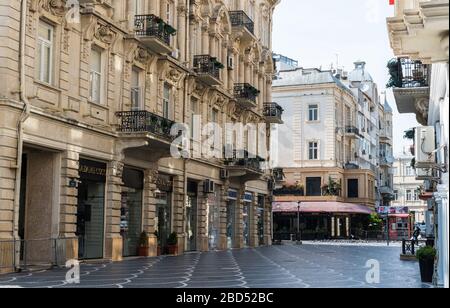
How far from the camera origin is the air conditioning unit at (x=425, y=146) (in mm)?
14453

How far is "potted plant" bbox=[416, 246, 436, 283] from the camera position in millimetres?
16938

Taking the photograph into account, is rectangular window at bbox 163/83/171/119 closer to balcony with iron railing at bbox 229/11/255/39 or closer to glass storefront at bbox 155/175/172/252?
glass storefront at bbox 155/175/172/252

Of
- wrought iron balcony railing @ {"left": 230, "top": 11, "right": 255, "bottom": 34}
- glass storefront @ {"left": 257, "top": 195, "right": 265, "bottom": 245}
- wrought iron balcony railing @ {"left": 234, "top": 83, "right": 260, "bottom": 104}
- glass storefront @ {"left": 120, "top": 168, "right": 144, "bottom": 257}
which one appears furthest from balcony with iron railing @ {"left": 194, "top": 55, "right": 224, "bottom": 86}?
glass storefront @ {"left": 257, "top": 195, "right": 265, "bottom": 245}

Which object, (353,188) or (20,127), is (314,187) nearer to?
(353,188)

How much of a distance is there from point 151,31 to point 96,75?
11.5 feet

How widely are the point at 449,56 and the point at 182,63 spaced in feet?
82.9

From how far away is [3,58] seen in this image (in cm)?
1892

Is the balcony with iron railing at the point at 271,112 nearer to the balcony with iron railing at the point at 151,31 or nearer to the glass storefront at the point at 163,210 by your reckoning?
the glass storefront at the point at 163,210

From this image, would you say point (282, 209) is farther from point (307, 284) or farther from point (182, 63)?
point (307, 284)

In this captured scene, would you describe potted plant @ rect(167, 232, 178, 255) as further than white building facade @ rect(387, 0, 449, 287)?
Yes

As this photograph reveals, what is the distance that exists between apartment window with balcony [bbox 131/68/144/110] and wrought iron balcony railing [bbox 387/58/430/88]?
10147 millimetres

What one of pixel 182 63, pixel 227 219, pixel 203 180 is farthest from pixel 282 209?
pixel 182 63

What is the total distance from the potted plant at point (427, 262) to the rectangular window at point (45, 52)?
11.7 metres

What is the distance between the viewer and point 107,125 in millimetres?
24516
